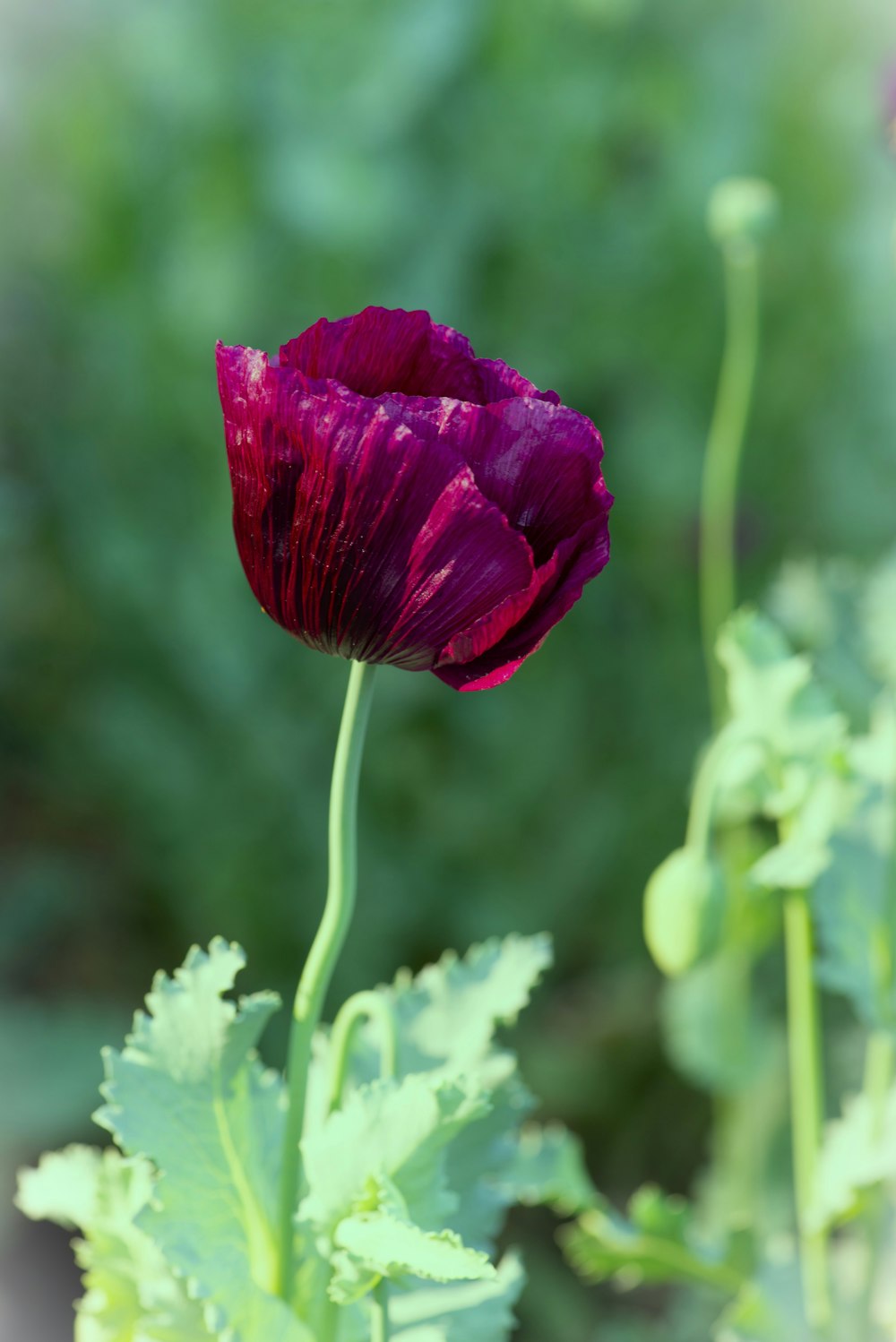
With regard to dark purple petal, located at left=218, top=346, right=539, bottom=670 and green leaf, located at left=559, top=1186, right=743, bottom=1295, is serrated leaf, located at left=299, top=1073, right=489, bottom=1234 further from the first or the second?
green leaf, located at left=559, top=1186, right=743, bottom=1295

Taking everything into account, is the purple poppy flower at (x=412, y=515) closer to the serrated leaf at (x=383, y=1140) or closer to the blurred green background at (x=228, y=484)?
the serrated leaf at (x=383, y=1140)

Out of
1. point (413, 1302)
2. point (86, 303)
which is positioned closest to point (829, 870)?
point (413, 1302)

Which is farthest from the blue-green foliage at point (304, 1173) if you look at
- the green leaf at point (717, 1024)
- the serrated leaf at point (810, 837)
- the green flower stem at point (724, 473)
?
the green flower stem at point (724, 473)

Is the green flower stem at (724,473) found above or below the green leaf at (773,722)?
above

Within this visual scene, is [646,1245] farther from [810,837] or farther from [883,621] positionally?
[883,621]

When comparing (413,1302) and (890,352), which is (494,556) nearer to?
(413,1302)

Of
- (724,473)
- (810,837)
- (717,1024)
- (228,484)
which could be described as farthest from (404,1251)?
(724,473)
